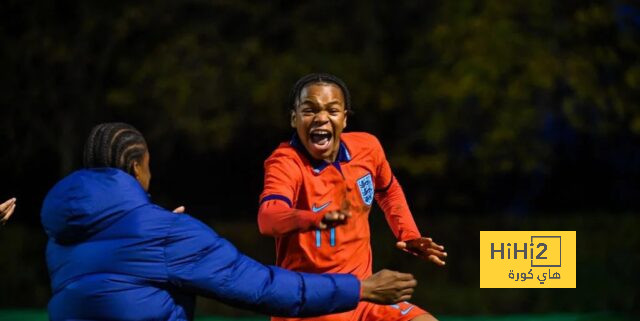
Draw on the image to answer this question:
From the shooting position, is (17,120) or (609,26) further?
(17,120)

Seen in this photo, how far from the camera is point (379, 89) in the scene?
47.1ft

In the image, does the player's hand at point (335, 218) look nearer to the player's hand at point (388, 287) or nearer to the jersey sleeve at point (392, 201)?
the player's hand at point (388, 287)

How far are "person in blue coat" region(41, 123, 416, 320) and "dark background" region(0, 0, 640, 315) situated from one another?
28.2 feet

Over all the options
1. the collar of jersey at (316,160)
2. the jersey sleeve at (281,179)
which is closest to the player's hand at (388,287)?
the jersey sleeve at (281,179)

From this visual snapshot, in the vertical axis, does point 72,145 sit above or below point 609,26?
below

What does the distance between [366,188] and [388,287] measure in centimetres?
181

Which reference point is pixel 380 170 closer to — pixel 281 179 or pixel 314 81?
pixel 314 81

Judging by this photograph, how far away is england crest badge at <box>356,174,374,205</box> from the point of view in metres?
5.48

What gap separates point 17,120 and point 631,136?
7915 millimetres

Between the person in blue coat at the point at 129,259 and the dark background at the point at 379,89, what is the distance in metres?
8.60

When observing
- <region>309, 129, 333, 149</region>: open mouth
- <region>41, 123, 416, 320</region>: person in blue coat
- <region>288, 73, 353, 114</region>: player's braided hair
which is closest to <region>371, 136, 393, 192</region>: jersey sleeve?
<region>288, 73, 353, 114</region>: player's braided hair

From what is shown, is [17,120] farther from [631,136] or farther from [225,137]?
[631,136]

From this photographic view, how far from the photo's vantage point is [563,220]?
12.8m

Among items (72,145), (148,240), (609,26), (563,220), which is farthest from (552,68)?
(148,240)
